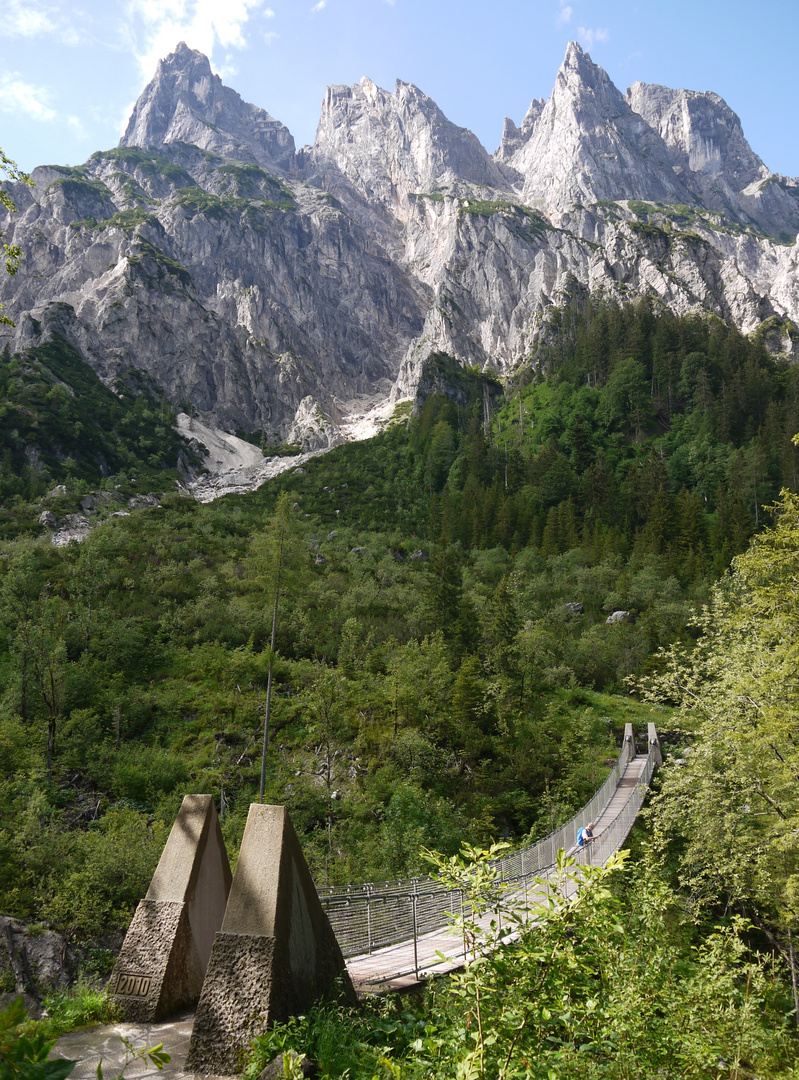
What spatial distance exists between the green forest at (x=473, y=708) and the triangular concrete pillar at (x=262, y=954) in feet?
1.50

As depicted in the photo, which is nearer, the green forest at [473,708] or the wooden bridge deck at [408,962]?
the green forest at [473,708]

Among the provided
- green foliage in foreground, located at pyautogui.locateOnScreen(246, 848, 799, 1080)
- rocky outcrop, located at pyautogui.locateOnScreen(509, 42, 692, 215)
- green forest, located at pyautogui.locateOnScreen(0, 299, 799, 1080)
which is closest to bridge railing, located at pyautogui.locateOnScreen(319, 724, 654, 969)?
green foliage in foreground, located at pyautogui.locateOnScreen(246, 848, 799, 1080)

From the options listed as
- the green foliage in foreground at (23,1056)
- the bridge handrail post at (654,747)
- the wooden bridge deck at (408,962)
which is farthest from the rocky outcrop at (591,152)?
the green foliage in foreground at (23,1056)

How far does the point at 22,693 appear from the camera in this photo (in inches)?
1030

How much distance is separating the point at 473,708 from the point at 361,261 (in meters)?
168

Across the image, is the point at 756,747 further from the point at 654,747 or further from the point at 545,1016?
the point at 654,747

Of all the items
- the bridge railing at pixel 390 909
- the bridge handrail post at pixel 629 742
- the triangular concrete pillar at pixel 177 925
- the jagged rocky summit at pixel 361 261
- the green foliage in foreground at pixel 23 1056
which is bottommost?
the bridge handrail post at pixel 629 742

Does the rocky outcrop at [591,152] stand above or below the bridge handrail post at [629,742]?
above

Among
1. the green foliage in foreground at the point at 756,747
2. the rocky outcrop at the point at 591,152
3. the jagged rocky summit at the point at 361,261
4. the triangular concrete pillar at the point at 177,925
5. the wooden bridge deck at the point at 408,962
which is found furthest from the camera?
the rocky outcrop at the point at 591,152

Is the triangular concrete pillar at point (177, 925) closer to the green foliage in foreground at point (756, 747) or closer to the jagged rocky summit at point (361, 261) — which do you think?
the green foliage in foreground at point (756, 747)

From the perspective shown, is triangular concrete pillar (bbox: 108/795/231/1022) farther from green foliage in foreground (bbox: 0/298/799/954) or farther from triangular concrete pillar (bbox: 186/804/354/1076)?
green foliage in foreground (bbox: 0/298/799/954)

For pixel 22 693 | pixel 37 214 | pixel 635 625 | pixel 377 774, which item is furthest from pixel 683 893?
pixel 37 214

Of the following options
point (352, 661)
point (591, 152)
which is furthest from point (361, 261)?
point (352, 661)

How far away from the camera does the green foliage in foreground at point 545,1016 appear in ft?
12.4
